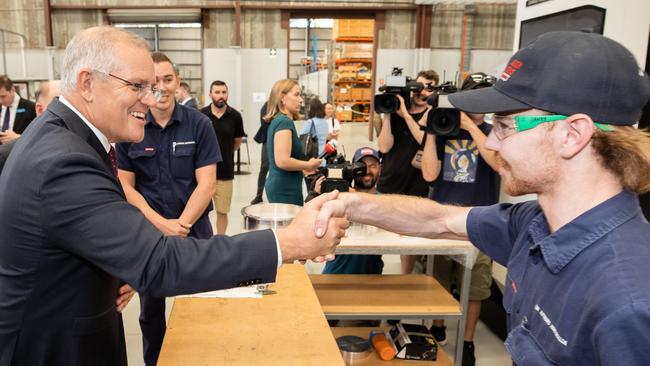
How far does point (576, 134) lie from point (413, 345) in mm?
1695

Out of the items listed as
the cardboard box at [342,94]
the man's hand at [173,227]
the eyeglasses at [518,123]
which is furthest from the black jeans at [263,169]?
the cardboard box at [342,94]

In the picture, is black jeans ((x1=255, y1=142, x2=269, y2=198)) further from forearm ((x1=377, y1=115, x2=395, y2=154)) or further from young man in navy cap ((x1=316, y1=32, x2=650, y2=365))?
young man in navy cap ((x1=316, y1=32, x2=650, y2=365))

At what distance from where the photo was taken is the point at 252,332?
1689mm

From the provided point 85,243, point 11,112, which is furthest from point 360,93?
point 85,243

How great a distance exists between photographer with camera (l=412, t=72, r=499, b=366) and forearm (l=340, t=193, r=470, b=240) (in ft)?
4.53

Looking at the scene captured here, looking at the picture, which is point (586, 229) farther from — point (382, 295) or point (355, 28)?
point (355, 28)

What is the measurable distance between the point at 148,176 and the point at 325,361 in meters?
1.46

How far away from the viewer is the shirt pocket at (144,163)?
245 centimetres

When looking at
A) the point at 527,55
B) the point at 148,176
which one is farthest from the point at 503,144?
the point at 148,176

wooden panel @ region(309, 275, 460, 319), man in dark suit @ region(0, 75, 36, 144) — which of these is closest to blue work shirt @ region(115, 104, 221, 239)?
wooden panel @ region(309, 275, 460, 319)

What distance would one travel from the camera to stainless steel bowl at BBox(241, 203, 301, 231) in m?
2.28

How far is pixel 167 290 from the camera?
4.05 feet

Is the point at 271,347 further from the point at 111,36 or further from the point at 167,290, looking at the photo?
the point at 111,36

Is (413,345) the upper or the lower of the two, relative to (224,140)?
lower
